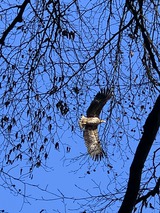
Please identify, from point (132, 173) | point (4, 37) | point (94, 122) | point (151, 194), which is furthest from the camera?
point (94, 122)

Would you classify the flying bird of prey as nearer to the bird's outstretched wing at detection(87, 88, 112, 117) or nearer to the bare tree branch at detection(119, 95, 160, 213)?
the bird's outstretched wing at detection(87, 88, 112, 117)

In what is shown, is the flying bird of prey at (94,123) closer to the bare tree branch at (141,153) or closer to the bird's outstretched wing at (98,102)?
the bird's outstretched wing at (98,102)

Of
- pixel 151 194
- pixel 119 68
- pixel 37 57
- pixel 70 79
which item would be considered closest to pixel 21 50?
pixel 37 57

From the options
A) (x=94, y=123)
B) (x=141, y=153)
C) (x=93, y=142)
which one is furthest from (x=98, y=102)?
(x=141, y=153)

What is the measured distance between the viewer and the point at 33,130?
4277mm

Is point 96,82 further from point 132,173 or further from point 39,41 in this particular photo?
point 132,173

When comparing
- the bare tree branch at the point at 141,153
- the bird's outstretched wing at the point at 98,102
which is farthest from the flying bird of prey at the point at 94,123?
the bare tree branch at the point at 141,153

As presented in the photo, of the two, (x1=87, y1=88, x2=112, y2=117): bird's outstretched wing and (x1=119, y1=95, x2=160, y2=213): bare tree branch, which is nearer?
(x1=119, y1=95, x2=160, y2=213): bare tree branch

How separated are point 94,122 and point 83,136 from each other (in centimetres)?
16

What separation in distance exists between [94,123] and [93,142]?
0.64 ft

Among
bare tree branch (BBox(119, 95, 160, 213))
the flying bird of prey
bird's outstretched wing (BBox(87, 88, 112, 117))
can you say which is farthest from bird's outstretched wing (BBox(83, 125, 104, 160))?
bare tree branch (BBox(119, 95, 160, 213))

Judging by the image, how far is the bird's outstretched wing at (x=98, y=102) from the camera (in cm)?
440

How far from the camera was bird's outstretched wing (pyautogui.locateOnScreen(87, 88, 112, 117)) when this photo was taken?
4398 millimetres

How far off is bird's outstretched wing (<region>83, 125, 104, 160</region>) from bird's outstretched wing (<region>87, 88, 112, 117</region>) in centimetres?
11
